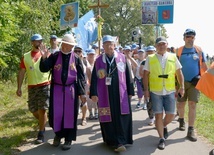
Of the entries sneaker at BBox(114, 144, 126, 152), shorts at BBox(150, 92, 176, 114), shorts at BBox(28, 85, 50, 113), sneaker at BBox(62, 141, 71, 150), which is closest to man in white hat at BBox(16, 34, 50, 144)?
shorts at BBox(28, 85, 50, 113)

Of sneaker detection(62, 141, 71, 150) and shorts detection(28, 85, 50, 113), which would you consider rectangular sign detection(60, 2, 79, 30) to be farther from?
sneaker detection(62, 141, 71, 150)

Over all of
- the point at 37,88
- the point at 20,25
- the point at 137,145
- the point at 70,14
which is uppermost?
the point at 70,14

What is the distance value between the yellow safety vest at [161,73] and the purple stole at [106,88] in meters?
0.54

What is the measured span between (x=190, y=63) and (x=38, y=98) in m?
3.11

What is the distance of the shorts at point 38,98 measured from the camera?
6.16m

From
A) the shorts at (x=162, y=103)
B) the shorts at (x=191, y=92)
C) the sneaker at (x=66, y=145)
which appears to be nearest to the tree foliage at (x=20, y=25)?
the sneaker at (x=66, y=145)

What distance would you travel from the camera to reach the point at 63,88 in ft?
18.8

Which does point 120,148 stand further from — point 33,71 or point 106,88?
point 33,71

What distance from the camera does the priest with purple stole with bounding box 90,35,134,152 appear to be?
559 cm

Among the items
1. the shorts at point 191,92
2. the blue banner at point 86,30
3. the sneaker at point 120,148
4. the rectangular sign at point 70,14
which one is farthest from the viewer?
the blue banner at point 86,30

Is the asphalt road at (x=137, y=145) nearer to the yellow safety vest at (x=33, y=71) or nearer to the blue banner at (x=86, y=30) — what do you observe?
the yellow safety vest at (x=33, y=71)

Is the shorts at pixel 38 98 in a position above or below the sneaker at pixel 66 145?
above

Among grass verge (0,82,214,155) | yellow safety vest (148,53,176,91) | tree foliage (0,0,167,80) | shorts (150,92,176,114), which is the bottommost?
grass verge (0,82,214,155)

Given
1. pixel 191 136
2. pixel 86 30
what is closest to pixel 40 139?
pixel 191 136
